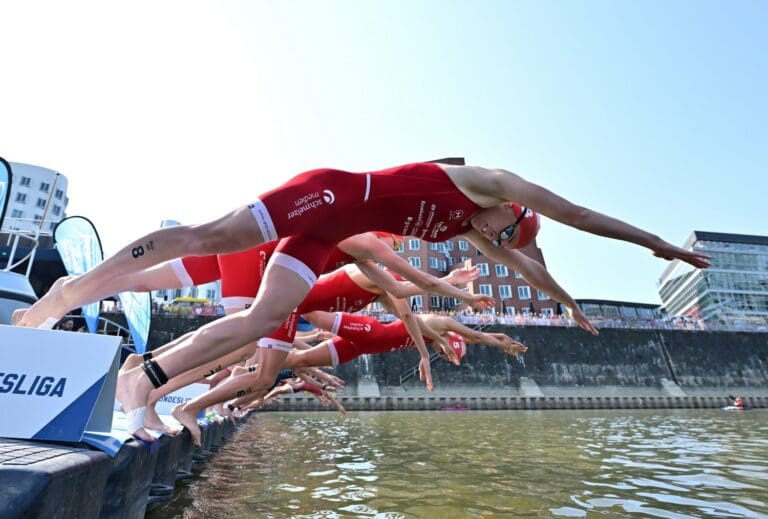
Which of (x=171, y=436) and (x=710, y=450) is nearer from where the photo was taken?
(x=171, y=436)

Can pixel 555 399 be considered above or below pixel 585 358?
below

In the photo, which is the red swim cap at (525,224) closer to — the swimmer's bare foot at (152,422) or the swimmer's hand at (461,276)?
the swimmer's hand at (461,276)

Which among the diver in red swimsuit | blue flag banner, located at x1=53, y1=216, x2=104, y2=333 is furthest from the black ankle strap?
blue flag banner, located at x1=53, y1=216, x2=104, y2=333

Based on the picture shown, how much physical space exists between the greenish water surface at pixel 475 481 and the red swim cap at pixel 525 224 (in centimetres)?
247

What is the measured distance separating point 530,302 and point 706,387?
23859 millimetres

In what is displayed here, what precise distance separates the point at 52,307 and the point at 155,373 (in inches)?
40.4

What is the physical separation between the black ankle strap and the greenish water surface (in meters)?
1.38

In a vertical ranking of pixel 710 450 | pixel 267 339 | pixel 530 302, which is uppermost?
pixel 530 302

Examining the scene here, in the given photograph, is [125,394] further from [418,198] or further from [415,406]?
[415,406]

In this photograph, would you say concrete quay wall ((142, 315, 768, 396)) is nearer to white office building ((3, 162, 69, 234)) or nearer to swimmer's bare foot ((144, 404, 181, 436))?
swimmer's bare foot ((144, 404, 181, 436))

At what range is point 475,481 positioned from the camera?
221 inches

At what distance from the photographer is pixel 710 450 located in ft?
30.2

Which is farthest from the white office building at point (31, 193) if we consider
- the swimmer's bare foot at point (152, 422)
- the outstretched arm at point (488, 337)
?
the swimmer's bare foot at point (152, 422)

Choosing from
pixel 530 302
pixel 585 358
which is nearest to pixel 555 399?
pixel 585 358
